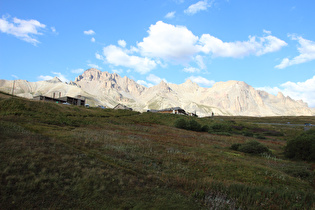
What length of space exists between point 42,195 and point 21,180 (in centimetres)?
154

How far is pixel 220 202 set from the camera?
989 centimetres

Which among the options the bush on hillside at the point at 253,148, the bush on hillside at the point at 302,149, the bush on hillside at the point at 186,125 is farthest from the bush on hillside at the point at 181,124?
the bush on hillside at the point at 302,149

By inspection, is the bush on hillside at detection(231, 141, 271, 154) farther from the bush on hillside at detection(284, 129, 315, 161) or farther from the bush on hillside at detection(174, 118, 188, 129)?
the bush on hillside at detection(174, 118, 188, 129)

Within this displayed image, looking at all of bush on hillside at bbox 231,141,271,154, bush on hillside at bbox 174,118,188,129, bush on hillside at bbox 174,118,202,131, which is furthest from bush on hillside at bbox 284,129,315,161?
bush on hillside at bbox 174,118,188,129

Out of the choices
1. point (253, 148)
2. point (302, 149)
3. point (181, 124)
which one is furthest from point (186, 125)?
point (302, 149)

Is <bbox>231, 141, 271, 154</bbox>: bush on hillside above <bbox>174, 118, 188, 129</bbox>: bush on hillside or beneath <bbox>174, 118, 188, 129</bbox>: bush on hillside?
beneath

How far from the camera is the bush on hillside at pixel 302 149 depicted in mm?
23625

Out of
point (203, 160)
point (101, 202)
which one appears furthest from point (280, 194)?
point (101, 202)

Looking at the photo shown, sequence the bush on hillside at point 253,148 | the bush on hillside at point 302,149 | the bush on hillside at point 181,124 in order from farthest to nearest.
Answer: the bush on hillside at point 181,124 < the bush on hillside at point 253,148 < the bush on hillside at point 302,149

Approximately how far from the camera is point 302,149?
2481 centimetres

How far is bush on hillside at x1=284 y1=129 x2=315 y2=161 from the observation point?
23625 mm

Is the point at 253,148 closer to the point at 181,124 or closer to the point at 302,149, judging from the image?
the point at 302,149

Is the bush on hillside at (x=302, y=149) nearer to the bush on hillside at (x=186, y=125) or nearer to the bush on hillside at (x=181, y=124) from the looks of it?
the bush on hillside at (x=186, y=125)

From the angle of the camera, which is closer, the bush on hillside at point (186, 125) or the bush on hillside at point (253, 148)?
the bush on hillside at point (253, 148)
